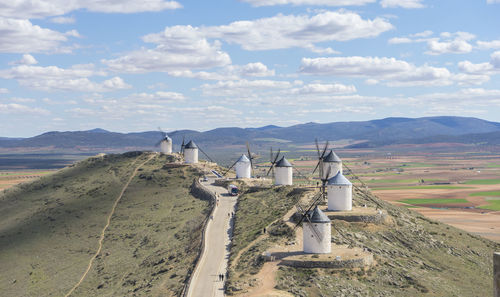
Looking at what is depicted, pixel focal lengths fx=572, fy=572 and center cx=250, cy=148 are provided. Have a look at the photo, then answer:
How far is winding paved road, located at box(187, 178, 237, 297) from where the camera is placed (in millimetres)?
47938

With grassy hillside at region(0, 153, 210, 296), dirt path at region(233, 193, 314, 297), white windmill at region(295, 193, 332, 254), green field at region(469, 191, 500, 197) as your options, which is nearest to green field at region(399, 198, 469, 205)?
green field at region(469, 191, 500, 197)

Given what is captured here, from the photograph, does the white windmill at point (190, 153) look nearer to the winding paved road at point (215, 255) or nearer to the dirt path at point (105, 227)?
the dirt path at point (105, 227)

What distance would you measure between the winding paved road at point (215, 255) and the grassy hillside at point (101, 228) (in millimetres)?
1707

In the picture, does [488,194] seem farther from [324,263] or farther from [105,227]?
[324,263]

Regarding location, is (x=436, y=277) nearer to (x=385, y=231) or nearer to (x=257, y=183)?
(x=385, y=231)

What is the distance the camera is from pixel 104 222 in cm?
9369

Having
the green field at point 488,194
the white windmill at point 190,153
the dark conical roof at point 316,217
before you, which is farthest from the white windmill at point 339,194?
the green field at point 488,194

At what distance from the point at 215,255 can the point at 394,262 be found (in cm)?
1780

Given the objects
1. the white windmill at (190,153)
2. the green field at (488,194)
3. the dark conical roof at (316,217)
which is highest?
the white windmill at (190,153)

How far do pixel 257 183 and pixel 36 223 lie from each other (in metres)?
38.3

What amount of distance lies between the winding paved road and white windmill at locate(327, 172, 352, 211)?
12557 mm

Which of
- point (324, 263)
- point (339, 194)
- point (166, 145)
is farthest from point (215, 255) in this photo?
point (166, 145)

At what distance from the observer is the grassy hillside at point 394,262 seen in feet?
155

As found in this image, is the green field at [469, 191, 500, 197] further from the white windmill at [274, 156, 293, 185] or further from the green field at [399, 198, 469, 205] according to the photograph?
the white windmill at [274, 156, 293, 185]
